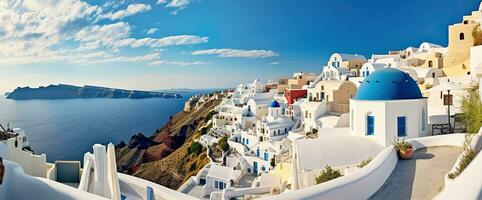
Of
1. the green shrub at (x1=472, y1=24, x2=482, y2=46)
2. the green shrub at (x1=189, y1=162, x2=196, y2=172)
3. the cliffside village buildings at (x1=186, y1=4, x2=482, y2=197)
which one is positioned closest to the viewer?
the cliffside village buildings at (x1=186, y1=4, x2=482, y2=197)

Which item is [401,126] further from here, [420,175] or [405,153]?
[420,175]

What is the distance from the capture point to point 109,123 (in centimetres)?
10544

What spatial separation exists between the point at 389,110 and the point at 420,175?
5.04 meters

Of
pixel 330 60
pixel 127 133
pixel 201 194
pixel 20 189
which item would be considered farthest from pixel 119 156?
pixel 20 189

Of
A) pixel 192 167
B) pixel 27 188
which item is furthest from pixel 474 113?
pixel 192 167

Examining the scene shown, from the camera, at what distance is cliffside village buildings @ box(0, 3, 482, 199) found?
6051 mm

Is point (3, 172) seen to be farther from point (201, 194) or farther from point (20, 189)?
point (201, 194)

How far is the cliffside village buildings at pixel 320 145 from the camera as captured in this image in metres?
6.05

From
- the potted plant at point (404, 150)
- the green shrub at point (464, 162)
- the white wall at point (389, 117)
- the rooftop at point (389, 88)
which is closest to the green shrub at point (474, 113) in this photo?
the white wall at point (389, 117)

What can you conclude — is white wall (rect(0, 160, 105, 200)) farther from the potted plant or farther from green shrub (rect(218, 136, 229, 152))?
green shrub (rect(218, 136, 229, 152))

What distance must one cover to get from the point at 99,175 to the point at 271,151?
21640 millimetres

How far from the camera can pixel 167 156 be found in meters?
54.5

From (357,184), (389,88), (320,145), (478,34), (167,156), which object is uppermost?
(478,34)

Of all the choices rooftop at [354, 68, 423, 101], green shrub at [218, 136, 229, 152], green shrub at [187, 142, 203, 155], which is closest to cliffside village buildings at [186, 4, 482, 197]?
rooftop at [354, 68, 423, 101]
